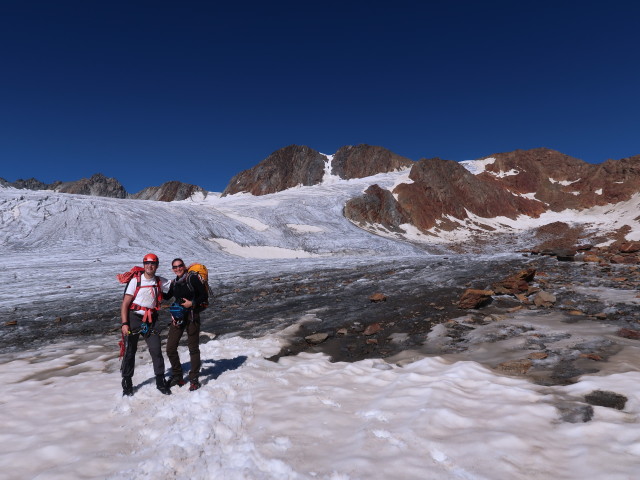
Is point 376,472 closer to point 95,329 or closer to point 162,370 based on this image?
point 162,370

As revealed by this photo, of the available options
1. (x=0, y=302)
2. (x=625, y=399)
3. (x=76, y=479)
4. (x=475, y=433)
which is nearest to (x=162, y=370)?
(x=76, y=479)

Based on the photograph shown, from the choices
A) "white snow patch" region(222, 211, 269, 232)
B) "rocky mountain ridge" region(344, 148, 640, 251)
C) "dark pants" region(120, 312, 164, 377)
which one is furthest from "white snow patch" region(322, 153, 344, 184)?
"dark pants" region(120, 312, 164, 377)

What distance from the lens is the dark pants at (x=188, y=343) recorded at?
627cm

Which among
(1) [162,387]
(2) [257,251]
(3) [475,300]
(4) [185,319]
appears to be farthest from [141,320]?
(2) [257,251]

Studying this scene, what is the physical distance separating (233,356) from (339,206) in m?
51.0

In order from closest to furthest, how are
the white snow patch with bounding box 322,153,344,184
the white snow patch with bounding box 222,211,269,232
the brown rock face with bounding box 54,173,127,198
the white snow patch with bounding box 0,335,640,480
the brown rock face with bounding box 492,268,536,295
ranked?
the white snow patch with bounding box 0,335,640,480
the brown rock face with bounding box 492,268,536,295
the white snow patch with bounding box 222,211,269,232
the white snow patch with bounding box 322,153,344,184
the brown rock face with bounding box 54,173,127,198

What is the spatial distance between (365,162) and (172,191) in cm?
9506

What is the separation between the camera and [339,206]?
58.3 m

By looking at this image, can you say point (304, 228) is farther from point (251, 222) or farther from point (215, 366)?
point (215, 366)

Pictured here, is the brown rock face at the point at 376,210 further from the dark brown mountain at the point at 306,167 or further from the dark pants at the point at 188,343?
the dark brown mountain at the point at 306,167

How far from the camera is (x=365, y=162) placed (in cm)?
13375

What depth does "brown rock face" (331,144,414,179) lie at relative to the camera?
429 ft

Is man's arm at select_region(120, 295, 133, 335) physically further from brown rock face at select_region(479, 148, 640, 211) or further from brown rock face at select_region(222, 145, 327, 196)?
brown rock face at select_region(222, 145, 327, 196)

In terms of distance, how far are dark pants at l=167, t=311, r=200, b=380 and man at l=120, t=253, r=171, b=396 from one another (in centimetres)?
26
